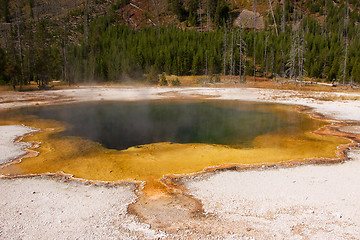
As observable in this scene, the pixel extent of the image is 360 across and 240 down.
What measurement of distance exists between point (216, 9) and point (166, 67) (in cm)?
4161

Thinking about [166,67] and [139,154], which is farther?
[166,67]

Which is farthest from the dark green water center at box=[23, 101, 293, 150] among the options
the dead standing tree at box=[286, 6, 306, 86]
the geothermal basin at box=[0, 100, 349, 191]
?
the dead standing tree at box=[286, 6, 306, 86]

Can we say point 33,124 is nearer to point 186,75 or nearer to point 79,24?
point 186,75

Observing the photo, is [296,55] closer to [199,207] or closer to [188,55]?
[188,55]

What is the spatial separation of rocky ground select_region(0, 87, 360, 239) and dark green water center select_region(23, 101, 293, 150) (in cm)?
476

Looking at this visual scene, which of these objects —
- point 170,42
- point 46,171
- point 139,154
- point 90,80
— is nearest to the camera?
point 46,171

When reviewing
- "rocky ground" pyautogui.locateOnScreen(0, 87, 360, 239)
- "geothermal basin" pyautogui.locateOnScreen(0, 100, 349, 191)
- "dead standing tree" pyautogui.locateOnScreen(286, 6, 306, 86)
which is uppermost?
"dead standing tree" pyautogui.locateOnScreen(286, 6, 306, 86)

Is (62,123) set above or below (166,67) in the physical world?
below

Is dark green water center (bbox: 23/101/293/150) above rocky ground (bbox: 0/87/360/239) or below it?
above

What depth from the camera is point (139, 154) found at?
1154 cm

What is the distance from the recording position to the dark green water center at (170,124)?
14359 mm

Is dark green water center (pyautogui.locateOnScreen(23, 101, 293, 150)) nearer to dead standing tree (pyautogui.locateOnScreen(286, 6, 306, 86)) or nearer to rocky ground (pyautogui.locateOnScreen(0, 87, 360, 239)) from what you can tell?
rocky ground (pyautogui.locateOnScreen(0, 87, 360, 239))

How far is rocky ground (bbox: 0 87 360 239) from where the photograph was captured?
5.75 metres

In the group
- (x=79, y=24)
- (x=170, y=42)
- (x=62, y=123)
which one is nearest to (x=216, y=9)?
(x=170, y=42)
